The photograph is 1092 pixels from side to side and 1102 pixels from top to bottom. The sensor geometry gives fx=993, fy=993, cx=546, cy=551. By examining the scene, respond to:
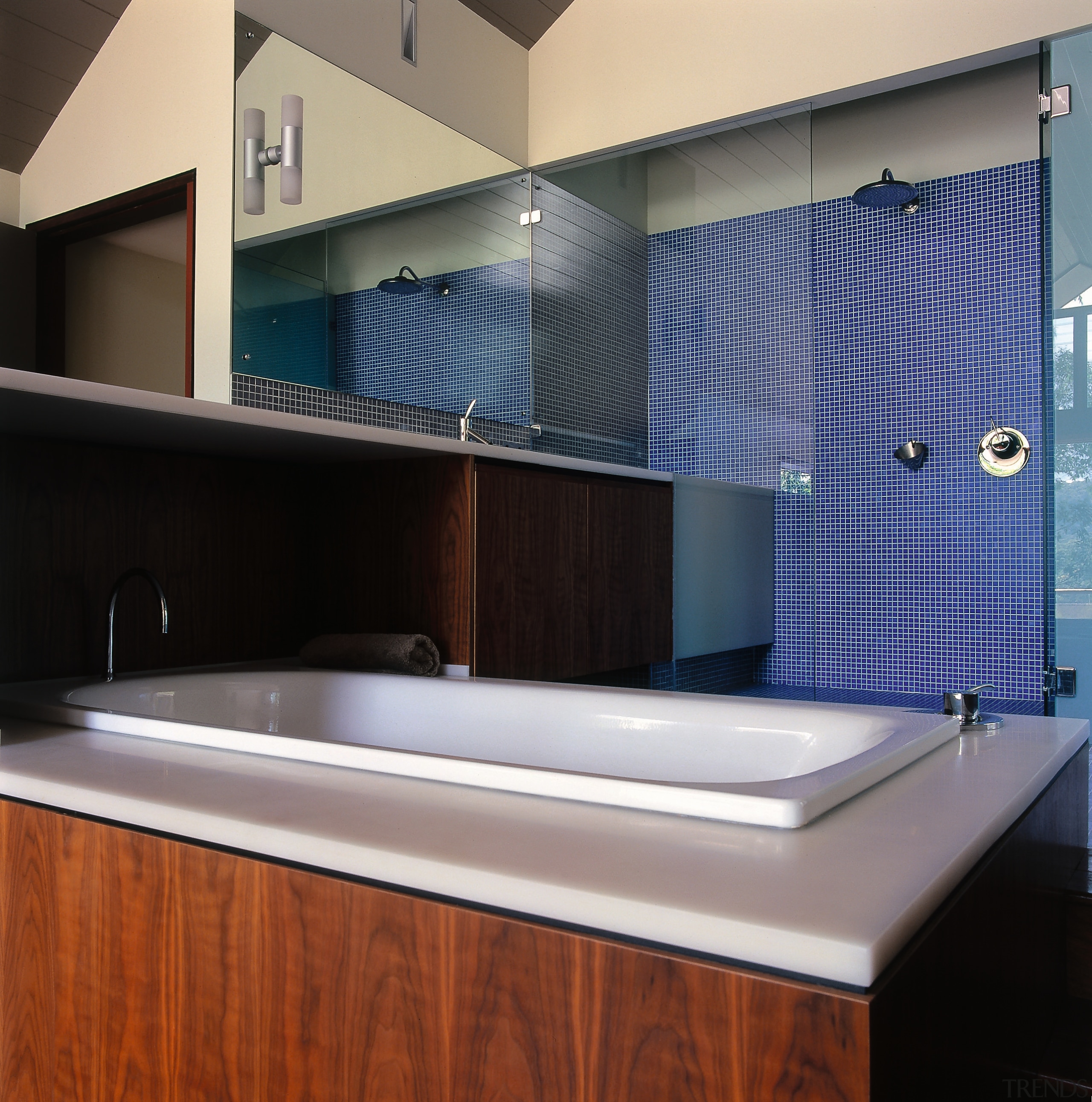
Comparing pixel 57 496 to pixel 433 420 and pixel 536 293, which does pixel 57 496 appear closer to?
pixel 433 420

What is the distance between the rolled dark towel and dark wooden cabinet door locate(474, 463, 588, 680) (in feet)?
0.46

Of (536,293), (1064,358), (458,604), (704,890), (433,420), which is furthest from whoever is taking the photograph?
(536,293)

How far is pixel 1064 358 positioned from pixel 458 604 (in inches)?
69.9

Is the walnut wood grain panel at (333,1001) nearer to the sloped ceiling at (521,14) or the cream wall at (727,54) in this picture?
the cream wall at (727,54)

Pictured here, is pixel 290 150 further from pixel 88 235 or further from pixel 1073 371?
pixel 1073 371

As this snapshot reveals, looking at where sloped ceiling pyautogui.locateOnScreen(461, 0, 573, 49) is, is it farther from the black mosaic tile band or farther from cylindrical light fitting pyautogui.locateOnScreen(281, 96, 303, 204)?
the black mosaic tile band

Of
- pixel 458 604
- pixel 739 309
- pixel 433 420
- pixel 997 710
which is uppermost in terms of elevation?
pixel 739 309

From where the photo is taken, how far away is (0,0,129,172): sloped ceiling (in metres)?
3.28

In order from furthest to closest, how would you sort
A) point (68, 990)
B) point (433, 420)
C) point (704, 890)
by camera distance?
point (433, 420) → point (68, 990) → point (704, 890)

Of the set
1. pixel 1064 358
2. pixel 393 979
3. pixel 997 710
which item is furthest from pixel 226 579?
pixel 997 710

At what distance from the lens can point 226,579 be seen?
7.75ft

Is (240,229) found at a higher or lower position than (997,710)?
higher

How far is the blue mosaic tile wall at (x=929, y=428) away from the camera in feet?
12.7

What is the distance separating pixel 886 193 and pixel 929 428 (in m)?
0.99
